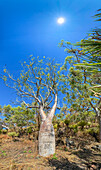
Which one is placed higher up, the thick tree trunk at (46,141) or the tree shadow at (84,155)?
the thick tree trunk at (46,141)

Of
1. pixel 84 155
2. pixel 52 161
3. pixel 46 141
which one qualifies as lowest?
pixel 84 155

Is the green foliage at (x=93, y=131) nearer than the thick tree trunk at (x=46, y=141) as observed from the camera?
No

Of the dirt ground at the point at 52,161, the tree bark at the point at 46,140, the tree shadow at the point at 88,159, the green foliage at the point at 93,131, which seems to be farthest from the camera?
the green foliage at the point at 93,131

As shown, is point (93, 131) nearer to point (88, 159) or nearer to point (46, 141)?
point (88, 159)

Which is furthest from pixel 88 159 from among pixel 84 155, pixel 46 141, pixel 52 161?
pixel 46 141

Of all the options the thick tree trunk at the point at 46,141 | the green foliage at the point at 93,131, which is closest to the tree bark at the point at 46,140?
the thick tree trunk at the point at 46,141

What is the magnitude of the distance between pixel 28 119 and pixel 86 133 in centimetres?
554

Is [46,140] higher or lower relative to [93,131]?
higher

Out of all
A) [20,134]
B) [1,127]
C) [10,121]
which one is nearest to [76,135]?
[20,134]

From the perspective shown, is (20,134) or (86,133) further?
(20,134)

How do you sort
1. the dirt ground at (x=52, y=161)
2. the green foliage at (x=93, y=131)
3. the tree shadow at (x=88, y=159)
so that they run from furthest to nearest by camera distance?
the green foliage at (x=93, y=131) < the tree shadow at (x=88, y=159) < the dirt ground at (x=52, y=161)

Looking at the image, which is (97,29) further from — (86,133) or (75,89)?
(86,133)

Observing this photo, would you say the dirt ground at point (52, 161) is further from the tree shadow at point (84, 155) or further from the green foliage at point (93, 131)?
the green foliage at point (93, 131)

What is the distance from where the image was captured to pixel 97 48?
1.14 meters
